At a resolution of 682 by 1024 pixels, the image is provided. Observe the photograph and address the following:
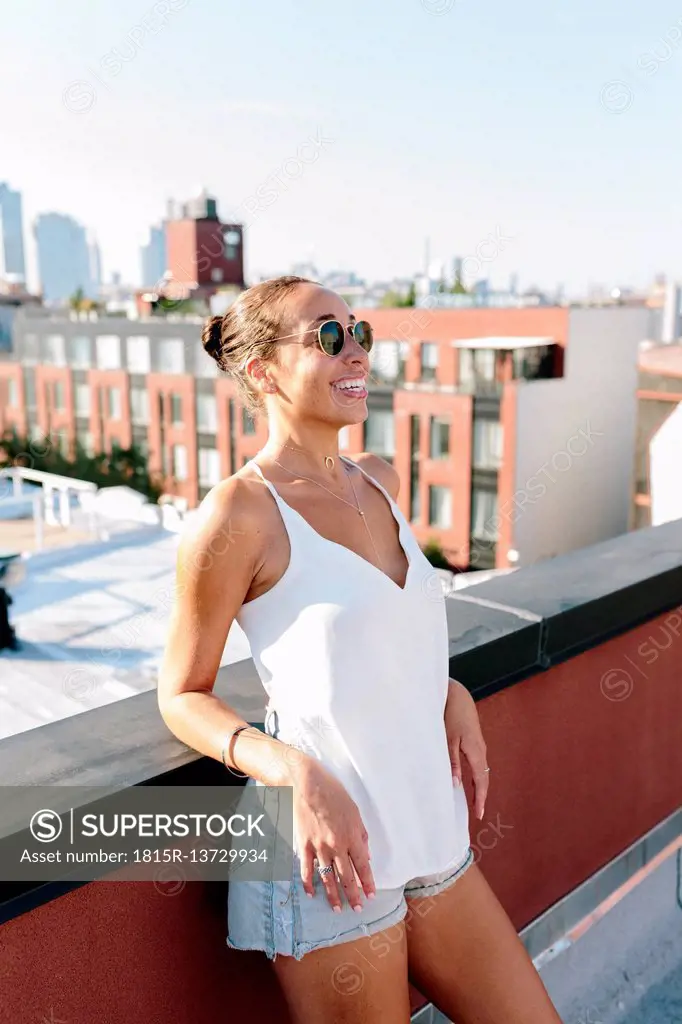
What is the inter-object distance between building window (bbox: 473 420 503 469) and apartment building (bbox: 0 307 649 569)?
3 cm

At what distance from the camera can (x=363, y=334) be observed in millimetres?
1664

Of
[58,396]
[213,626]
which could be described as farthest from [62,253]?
[213,626]

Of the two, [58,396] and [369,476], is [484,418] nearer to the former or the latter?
[58,396]

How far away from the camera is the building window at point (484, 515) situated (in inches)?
1161

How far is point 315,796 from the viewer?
1297 mm

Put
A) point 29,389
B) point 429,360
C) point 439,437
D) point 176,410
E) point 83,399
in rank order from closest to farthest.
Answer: point 439,437 < point 429,360 < point 176,410 < point 83,399 < point 29,389

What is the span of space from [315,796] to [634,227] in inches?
788

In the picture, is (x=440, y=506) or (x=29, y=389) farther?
(x=29, y=389)

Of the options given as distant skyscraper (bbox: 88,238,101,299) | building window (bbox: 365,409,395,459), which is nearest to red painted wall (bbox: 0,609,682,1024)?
building window (bbox: 365,409,395,459)

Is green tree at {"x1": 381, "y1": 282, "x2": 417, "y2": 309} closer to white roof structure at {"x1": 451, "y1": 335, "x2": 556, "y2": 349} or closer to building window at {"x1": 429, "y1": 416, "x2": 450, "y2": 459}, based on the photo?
white roof structure at {"x1": 451, "y1": 335, "x2": 556, "y2": 349}

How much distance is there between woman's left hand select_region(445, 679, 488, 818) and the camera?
164cm

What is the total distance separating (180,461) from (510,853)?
37.2 meters

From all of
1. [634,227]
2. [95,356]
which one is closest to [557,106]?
[634,227]

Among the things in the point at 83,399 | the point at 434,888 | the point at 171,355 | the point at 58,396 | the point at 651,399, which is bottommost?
the point at 83,399
